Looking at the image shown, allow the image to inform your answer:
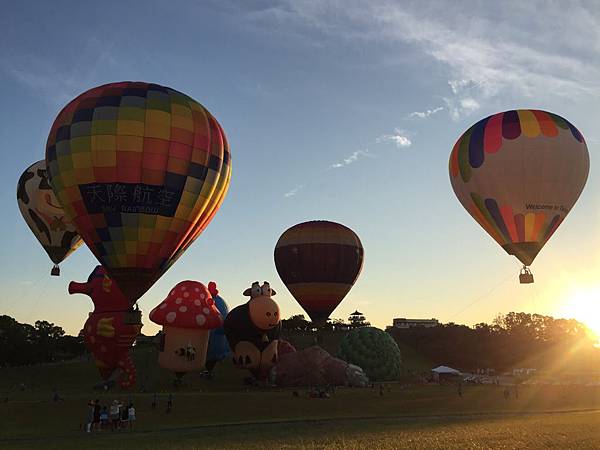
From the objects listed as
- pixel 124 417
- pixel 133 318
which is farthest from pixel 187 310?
pixel 124 417

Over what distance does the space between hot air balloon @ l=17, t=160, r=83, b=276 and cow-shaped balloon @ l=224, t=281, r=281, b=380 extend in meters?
11.4

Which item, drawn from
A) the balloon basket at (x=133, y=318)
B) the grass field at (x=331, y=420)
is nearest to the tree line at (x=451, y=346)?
the grass field at (x=331, y=420)

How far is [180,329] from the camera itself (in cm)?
3406

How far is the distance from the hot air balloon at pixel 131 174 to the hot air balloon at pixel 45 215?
11822 millimetres

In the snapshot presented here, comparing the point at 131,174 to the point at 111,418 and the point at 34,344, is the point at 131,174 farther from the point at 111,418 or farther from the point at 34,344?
the point at 34,344

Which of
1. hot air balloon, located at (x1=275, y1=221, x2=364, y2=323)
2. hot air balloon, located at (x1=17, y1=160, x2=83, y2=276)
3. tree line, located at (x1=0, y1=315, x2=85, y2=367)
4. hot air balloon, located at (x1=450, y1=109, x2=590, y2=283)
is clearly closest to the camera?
hot air balloon, located at (x1=450, y1=109, x2=590, y2=283)

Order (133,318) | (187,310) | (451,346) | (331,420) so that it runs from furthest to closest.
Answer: (451,346)
(187,310)
(133,318)
(331,420)

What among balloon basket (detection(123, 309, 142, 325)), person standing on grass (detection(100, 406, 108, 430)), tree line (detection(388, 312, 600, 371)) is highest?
tree line (detection(388, 312, 600, 371))

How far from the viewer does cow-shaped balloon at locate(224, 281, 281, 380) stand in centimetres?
3569

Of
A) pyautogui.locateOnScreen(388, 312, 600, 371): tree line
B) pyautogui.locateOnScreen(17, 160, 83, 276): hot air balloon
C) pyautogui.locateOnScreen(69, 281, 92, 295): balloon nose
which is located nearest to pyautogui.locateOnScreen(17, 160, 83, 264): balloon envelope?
pyautogui.locateOnScreen(17, 160, 83, 276): hot air balloon

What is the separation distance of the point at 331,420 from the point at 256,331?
559 inches

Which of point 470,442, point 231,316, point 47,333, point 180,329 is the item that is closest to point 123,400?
point 180,329

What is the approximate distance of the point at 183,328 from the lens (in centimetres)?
3400

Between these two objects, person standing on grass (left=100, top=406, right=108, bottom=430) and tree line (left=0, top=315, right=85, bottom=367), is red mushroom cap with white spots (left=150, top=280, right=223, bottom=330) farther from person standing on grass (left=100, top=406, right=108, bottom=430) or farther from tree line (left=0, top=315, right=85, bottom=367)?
tree line (left=0, top=315, right=85, bottom=367)
